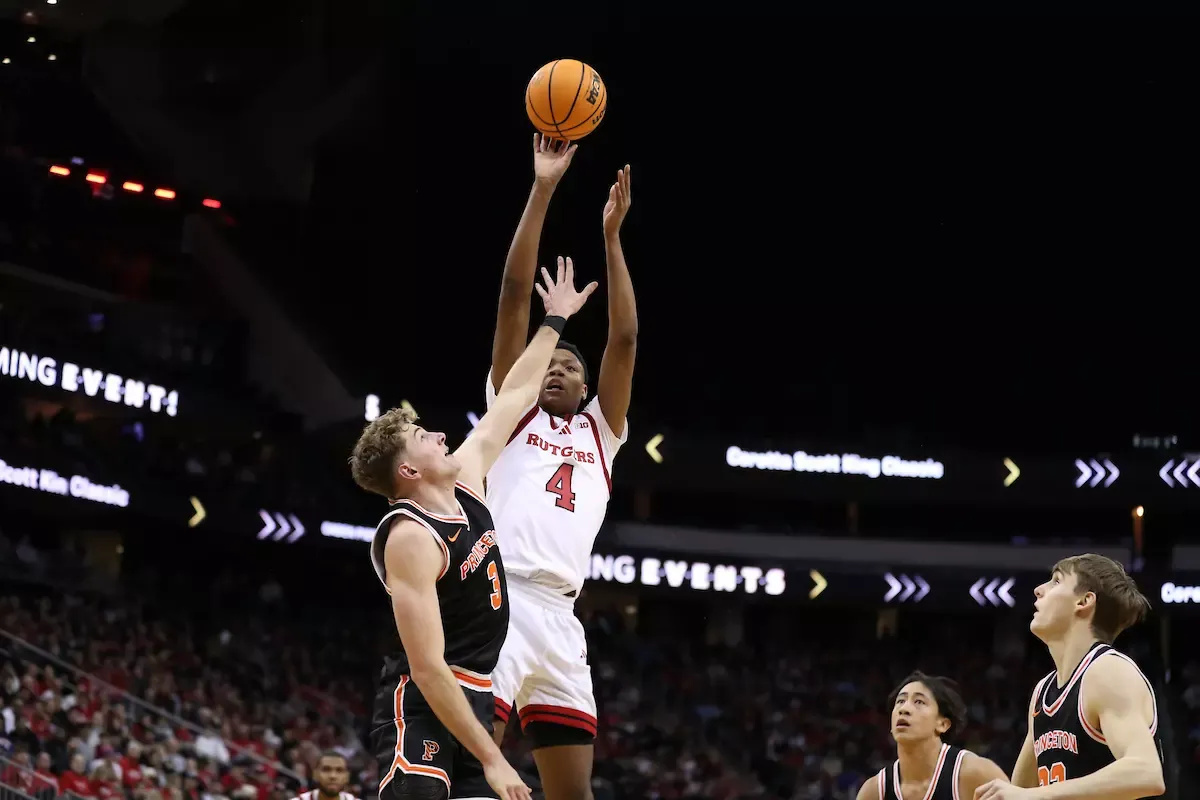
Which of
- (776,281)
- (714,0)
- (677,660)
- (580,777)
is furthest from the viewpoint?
(776,281)

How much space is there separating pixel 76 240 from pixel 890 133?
1454 cm

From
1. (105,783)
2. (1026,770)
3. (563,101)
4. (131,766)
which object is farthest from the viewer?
(131,766)

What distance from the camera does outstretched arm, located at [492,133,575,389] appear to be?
20.1 feet

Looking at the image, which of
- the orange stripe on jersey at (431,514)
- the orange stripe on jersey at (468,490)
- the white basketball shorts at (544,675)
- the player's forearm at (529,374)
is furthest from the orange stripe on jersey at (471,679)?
the player's forearm at (529,374)

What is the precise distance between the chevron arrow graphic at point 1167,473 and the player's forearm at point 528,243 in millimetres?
23138

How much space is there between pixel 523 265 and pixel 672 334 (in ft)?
83.3

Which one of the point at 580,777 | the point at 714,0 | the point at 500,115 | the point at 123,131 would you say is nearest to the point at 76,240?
the point at 123,131

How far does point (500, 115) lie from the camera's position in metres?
27.0

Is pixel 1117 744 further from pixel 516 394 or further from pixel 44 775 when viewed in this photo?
pixel 44 775

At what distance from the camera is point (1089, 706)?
15.7 feet

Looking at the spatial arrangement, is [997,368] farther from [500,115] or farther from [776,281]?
[500,115]

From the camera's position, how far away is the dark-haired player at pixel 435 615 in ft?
15.2

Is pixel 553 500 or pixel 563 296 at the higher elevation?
pixel 563 296

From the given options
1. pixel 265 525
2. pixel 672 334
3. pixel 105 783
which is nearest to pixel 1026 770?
pixel 105 783
